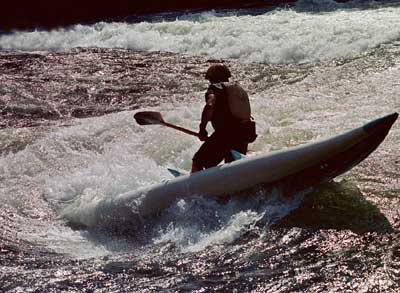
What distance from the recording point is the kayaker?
593 cm

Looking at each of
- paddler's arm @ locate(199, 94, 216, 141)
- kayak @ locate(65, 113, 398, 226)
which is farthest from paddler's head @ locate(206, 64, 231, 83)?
kayak @ locate(65, 113, 398, 226)

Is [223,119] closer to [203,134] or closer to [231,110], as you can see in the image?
[231,110]

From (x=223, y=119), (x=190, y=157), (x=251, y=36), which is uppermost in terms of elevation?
(x=223, y=119)

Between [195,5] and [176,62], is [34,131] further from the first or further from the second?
[195,5]

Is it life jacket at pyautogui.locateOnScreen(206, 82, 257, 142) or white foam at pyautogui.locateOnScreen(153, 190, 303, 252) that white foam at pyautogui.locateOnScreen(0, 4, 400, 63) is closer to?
life jacket at pyautogui.locateOnScreen(206, 82, 257, 142)

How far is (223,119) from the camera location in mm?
6023

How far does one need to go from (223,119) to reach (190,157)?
1.76 metres

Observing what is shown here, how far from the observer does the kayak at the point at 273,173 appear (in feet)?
18.7

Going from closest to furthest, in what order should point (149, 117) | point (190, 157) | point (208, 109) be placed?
point (208, 109), point (149, 117), point (190, 157)

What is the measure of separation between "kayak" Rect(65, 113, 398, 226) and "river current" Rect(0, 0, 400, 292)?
0.11 m

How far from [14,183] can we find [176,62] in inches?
269

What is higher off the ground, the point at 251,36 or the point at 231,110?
the point at 231,110

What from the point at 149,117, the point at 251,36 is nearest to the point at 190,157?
the point at 149,117

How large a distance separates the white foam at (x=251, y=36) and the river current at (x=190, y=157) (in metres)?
0.04
